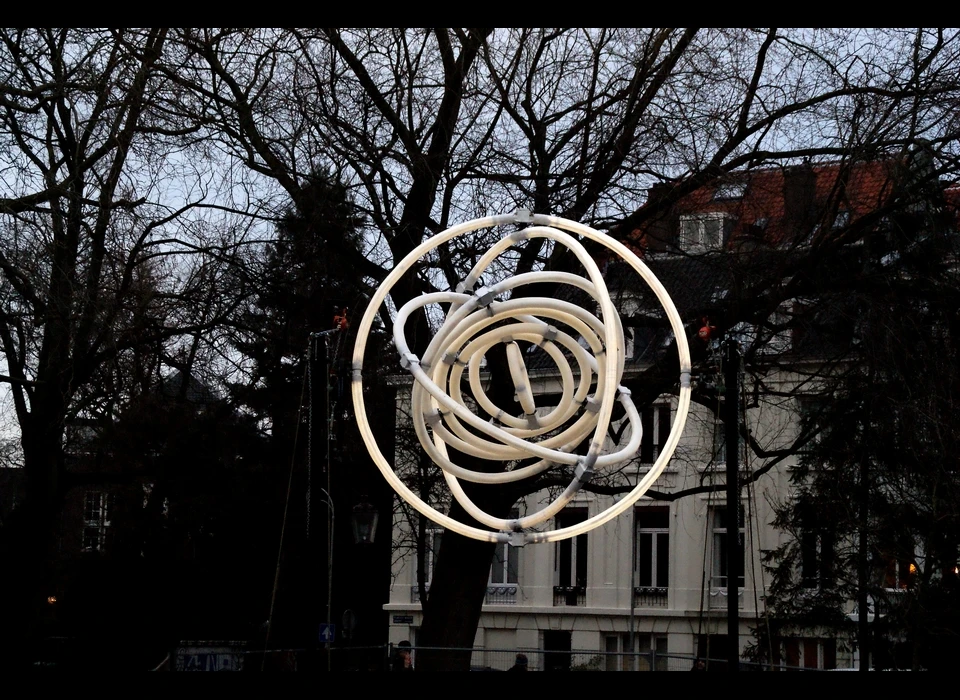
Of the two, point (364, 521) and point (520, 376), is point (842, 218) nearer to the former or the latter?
point (364, 521)

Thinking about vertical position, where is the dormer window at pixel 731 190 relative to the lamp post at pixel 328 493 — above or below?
above

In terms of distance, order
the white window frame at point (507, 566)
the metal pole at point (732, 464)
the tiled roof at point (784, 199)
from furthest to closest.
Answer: the white window frame at point (507, 566)
the tiled roof at point (784, 199)
the metal pole at point (732, 464)

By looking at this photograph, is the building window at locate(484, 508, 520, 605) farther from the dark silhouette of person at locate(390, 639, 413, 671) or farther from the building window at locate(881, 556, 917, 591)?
the dark silhouette of person at locate(390, 639, 413, 671)

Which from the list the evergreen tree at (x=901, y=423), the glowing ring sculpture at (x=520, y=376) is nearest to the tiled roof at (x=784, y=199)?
the evergreen tree at (x=901, y=423)

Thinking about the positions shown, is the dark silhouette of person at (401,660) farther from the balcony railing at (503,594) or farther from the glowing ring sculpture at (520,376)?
the balcony railing at (503,594)

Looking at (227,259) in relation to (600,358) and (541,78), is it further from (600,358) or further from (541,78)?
(600,358)

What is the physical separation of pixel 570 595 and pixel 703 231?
965 inches

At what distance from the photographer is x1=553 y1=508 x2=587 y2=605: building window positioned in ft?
143

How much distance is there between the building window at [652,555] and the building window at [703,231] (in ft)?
73.9

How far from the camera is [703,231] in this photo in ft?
70.7

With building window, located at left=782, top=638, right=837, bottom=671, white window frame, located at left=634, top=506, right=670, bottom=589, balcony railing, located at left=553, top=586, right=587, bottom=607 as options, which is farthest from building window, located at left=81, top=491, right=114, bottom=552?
building window, located at left=782, top=638, right=837, bottom=671

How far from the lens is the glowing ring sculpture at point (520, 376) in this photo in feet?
38.7

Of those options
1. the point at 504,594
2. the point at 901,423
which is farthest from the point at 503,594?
the point at 901,423
